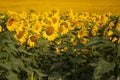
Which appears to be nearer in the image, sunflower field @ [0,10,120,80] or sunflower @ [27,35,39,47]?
sunflower field @ [0,10,120,80]

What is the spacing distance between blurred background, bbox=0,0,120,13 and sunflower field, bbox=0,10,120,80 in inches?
515

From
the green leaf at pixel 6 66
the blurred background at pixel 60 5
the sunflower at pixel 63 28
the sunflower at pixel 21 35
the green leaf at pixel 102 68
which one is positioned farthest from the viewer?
the blurred background at pixel 60 5

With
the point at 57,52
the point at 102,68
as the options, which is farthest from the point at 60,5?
the point at 102,68

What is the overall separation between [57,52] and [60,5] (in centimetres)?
1508

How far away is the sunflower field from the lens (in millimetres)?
4484

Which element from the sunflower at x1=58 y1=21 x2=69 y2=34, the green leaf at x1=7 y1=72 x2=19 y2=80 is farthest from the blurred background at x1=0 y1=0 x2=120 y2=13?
the green leaf at x1=7 y1=72 x2=19 y2=80

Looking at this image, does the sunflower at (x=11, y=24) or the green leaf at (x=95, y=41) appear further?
the sunflower at (x=11, y=24)

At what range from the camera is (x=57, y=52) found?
5434 mm

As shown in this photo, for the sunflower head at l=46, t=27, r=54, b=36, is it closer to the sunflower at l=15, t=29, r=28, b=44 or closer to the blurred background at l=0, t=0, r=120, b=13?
the sunflower at l=15, t=29, r=28, b=44

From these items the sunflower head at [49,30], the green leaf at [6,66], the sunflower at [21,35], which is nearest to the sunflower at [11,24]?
the sunflower at [21,35]

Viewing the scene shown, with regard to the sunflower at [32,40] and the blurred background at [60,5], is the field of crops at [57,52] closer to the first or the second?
the sunflower at [32,40]

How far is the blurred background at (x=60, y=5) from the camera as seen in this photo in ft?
63.6

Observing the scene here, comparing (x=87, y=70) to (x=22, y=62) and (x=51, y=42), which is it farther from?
(x=51, y=42)

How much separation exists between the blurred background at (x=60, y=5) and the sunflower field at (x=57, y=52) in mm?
13080
